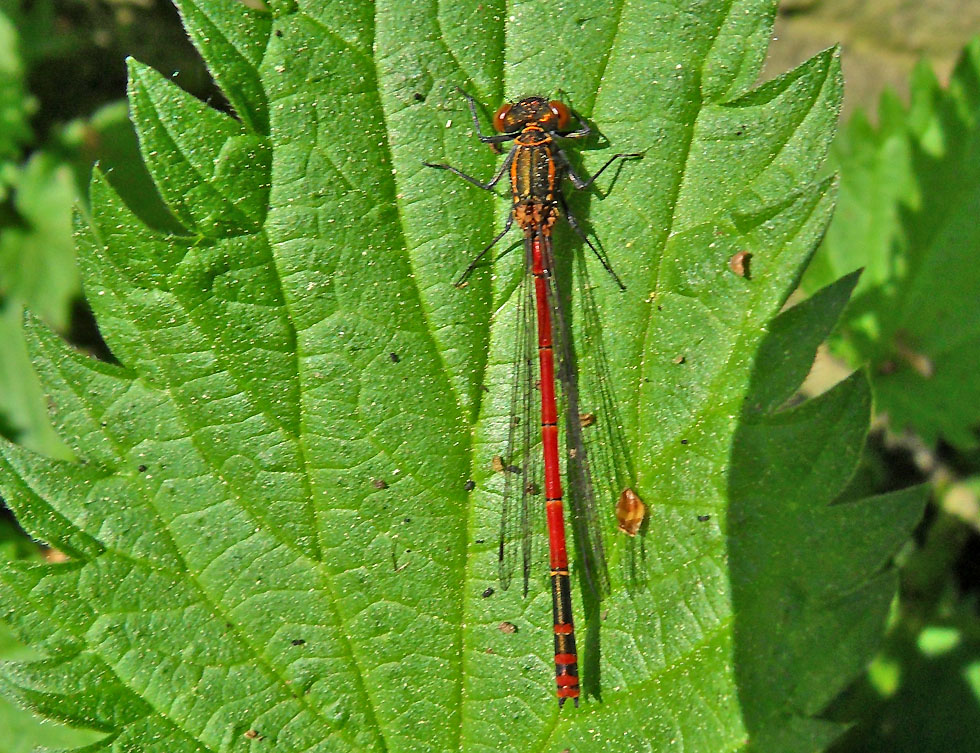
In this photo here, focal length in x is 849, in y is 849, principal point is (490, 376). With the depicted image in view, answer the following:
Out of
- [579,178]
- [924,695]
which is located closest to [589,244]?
[579,178]

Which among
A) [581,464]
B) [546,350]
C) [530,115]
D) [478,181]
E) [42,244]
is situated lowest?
[581,464]

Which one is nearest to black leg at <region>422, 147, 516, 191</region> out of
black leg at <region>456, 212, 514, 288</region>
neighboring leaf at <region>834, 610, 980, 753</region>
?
black leg at <region>456, 212, 514, 288</region>

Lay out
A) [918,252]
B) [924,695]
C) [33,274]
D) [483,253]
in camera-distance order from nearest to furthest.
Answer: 1. [483,253]
2. [924,695]
3. [918,252]
4. [33,274]

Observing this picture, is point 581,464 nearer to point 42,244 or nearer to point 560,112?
point 560,112

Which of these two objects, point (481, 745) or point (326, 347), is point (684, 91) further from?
point (481, 745)

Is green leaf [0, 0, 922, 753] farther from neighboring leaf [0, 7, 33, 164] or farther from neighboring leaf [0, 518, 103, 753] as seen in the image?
A: neighboring leaf [0, 7, 33, 164]

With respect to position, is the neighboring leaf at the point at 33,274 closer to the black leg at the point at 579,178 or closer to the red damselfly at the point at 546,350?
the red damselfly at the point at 546,350

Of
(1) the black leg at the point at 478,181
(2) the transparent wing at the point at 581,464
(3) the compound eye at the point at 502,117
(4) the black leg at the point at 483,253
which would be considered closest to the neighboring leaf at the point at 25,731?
(2) the transparent wing at the point at 581,464
